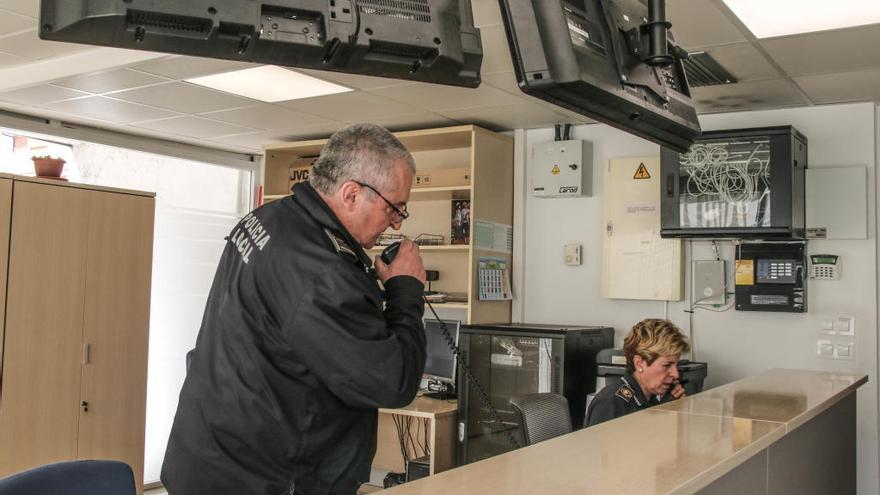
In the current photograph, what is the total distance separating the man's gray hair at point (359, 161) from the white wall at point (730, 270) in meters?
3.42

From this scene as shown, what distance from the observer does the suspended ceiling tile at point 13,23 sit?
11.8 ft

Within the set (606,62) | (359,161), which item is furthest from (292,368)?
(606,62)

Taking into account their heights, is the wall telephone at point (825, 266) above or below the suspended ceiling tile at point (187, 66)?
below

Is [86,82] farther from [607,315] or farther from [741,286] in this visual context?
[741,286]

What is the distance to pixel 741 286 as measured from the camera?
473 cm

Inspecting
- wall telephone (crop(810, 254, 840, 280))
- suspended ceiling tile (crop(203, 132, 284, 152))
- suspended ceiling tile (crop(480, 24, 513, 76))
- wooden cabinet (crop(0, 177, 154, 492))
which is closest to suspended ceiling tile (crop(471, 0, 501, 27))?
suspended ceiling tile (crop(480, 24, 513, 76))

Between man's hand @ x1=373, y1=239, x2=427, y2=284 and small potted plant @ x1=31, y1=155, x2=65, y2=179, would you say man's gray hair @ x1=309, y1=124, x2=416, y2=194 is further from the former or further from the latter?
small potted plant @ x1=31, y1=155, x2=65, y2=179

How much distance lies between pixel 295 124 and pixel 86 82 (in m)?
1.46

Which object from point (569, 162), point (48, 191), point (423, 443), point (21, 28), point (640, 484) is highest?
point (21, 28)

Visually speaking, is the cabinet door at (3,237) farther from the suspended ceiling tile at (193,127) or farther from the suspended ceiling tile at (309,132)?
the suspended ceiling tile at (309,132)

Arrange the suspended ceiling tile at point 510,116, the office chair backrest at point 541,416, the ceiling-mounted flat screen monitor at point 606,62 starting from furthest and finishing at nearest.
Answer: the suspended ceiling tile at point 510,116, the office chair backrest at point 541,416, the ceiling-mounted flat screen monitor at point 606,62

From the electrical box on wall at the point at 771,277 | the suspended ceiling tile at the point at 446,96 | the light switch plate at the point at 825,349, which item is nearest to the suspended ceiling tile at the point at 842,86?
the electrical box on wall at the point at 771,277

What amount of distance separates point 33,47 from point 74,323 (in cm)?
146

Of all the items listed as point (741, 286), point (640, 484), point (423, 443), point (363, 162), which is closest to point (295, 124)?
point (423, 443)
